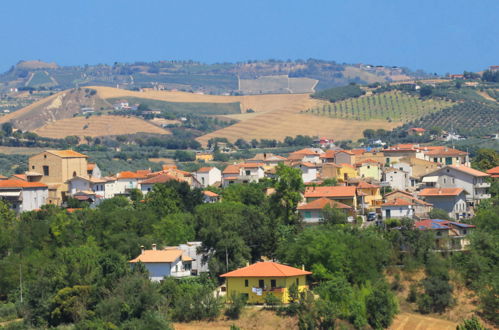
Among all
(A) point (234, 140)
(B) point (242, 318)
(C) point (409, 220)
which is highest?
(A) point (234, 140)

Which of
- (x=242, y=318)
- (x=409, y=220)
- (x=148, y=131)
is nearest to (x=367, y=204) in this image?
(x=409, y=220)

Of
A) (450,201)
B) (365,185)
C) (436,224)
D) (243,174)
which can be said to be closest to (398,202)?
(450,201)

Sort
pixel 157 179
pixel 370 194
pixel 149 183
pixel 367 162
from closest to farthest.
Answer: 1. pixel 370 194
2. pixel 149 183
3. pixel 157 179
4. pixel 367 162

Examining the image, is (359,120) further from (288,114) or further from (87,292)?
(87,292)

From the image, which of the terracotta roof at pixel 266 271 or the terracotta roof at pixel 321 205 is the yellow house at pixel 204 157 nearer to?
the terracotta roof at pixel 321 205

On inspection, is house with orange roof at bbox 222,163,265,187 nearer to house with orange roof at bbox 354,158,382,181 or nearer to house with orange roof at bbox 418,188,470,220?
house with orange roof at bbox 354,158,382,181

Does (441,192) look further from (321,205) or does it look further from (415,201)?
(321,205)

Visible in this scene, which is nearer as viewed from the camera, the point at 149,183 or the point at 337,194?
the point at 337,194
